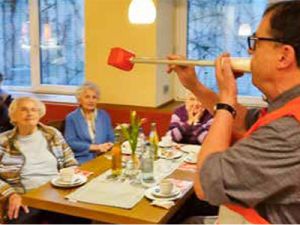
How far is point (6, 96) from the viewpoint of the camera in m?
3.53

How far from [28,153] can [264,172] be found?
1.82 meters

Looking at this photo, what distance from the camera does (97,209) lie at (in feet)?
5.77

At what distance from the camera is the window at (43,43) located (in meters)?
4.14

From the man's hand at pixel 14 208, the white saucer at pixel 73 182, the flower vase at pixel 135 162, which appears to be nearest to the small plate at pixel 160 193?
the flower vase at pixel 135 162

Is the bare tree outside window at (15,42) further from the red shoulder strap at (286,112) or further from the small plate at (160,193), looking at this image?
the red shoulder strap at (286,112)

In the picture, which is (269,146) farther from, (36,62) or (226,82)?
(36,62)

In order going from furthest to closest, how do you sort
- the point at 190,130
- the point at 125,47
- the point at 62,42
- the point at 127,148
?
the point at 62,42 < the point at 125,47 < the point at 190,130 < the point at 127,148

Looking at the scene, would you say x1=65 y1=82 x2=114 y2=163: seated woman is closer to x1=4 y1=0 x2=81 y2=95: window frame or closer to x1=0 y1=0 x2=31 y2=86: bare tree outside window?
x1=4 y1=0 x2=81 y2=95: window frame

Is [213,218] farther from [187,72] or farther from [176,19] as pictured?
[176,19]

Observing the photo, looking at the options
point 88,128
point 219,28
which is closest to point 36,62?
point 88,128

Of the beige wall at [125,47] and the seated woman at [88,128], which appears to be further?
the beige wall at [125,47]

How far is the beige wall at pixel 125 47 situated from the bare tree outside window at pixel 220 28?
0.23m

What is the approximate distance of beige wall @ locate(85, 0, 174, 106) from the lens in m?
3.50

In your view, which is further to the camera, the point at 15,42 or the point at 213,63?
the point at 15,42
